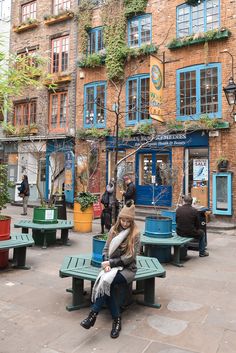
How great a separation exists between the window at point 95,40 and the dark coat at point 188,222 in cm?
1224

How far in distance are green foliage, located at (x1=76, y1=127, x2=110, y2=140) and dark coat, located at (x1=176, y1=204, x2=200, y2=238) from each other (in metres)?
9.23

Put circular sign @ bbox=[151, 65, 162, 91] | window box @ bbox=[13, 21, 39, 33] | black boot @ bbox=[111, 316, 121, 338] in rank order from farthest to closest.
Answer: window box @ bbox=[13, 21, 39, 33] < circular sign @ bbox=[151, 65, 162, 91] < black boot @ bbox=[111, 316, 121, 338]

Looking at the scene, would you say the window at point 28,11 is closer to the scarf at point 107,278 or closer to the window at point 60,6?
the window at point 60,6

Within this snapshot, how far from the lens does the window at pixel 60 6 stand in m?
18.4

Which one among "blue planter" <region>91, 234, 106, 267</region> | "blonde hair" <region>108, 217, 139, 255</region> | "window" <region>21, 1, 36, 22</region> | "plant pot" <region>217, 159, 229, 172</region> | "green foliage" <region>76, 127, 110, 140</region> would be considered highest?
"window" <region>21, 1, 36, 22</region>

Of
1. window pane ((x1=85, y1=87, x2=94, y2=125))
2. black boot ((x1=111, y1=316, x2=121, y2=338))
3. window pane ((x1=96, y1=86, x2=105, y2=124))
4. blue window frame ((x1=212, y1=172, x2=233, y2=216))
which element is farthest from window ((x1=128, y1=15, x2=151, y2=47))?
black boot ((x1=111, y1=316, x2=121, y2=338))

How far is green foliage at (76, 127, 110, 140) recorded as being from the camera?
15979 mm

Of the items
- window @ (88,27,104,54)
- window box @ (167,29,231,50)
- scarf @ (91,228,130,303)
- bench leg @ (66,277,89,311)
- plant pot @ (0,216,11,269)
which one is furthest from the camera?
window @ (88,27,104,54)

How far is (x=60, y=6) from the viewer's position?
61.8 ft

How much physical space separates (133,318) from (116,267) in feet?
2.57

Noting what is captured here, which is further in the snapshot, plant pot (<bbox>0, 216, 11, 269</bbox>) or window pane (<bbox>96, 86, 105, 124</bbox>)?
window pane (<bbox>96, 86, 105, 124</bbox>)

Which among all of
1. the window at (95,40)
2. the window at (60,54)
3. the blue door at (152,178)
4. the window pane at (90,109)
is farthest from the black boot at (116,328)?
the window at (60,54)

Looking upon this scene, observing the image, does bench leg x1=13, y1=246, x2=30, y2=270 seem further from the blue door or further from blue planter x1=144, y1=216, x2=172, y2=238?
the blue door

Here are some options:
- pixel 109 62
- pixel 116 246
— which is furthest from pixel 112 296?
pixel 109 62
